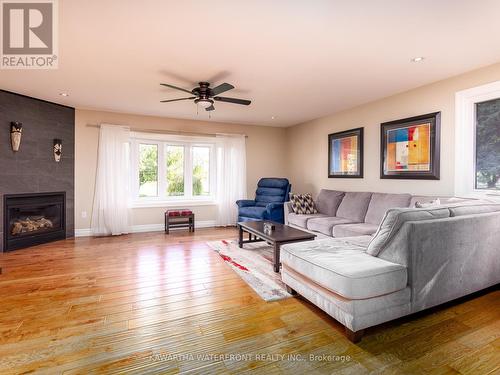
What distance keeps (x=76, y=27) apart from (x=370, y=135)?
419cm

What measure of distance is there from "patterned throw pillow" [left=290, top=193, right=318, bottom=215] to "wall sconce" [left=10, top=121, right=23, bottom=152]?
4543 millimetres

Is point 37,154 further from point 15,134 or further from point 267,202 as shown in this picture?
point 267,202

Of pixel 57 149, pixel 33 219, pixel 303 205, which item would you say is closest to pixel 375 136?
pixel 303 205

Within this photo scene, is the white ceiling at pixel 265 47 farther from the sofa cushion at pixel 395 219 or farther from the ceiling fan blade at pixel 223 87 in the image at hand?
the sofa cushion at pixel 395 219

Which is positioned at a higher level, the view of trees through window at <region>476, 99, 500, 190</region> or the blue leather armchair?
the view of trees through window at <region>476, 99, 500, 190</region>

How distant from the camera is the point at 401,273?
1.97 metres

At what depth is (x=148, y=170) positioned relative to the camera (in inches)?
222

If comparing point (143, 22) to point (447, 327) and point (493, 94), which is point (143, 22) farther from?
point (493, 94)

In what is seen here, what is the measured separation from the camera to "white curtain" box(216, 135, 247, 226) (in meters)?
6.01

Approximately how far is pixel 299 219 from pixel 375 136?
1.87 m

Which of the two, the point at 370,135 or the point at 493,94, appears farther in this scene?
the point at 370,135

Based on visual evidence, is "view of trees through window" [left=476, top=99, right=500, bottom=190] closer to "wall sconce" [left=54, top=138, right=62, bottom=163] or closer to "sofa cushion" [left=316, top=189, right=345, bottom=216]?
"sofa cushion" [left=316, top=189, right=345, bottom=216]

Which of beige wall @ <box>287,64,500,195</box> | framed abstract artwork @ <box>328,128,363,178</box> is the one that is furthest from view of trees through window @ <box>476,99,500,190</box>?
framed abstract artwork @ <box>328,128,363,178</box>

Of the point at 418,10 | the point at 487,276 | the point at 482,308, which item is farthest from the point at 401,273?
the point at 418,10
